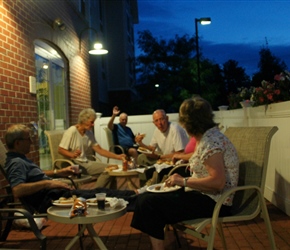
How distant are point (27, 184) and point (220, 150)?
1.55 meters

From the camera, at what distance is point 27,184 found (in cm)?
315

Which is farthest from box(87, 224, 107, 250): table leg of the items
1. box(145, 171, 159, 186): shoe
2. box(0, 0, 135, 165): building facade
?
box(0, 0, 135, 165): building facade

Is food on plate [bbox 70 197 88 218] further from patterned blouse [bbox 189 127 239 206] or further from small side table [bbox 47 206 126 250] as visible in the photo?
patterned blouse [bbox 189 127 239 206]

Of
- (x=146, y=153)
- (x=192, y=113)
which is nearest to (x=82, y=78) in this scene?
(x=146, y=153)

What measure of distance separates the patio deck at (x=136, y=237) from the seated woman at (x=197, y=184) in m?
1.09

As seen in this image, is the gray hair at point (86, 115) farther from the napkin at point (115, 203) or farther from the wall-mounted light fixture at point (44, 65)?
the napkin at point (115, 203)

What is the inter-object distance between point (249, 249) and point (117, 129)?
5197mm

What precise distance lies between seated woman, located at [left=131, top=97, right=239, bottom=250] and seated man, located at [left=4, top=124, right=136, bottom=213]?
0.47m

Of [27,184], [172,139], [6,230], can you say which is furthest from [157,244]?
Answer: [172,139]

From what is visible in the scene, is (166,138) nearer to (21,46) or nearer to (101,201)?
(21,46)

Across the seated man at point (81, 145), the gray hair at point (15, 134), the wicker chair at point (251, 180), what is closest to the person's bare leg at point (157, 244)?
the wicker chair at point (251, 180)

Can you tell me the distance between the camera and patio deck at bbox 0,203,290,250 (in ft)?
12.1

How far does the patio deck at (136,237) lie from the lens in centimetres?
370

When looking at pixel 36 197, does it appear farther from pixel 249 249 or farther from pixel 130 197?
pixel 249 249
